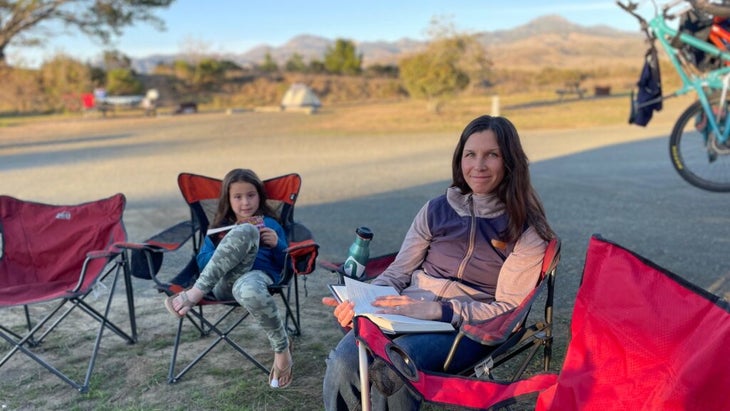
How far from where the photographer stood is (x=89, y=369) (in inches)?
107

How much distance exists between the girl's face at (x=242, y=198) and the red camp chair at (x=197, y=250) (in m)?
0.31

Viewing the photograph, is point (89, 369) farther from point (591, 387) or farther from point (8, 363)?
point (591, 387)

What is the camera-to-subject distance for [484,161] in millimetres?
Answer: 2326

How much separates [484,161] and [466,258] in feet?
1.31

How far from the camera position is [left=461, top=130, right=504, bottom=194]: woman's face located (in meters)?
2.32

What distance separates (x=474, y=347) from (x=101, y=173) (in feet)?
27.6

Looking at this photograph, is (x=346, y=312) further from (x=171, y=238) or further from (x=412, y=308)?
(x=171, y=238)

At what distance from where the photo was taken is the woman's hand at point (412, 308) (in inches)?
84.9

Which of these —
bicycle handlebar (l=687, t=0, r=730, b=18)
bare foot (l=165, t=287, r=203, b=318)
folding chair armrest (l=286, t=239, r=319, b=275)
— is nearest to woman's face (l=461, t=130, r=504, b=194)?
folding chair armrest (l=286, t=239, r=319, b=275)

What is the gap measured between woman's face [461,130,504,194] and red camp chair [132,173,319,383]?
87 cm

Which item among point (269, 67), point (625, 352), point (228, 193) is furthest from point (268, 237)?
point (269, 67)

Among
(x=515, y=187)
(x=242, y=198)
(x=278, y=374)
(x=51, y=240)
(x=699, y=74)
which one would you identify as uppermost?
(x=699, y=74)

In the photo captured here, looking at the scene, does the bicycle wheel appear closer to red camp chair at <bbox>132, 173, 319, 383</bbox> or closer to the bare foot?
red camp chair at <bbox>132, 173, 319, 383</bbox>

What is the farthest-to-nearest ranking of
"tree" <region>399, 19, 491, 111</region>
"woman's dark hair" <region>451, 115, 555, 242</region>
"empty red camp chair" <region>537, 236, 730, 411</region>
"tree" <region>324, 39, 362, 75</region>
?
1. "tree" <region>324, 39, 362, 75</region>
2. "tree" <region>399, 19, 491, 111</region>
3. "woman's dark hair" <region>451, 115, 555, 242</region>
4. "empty red camp chair" <region>537, 236, 730, 411</region>
